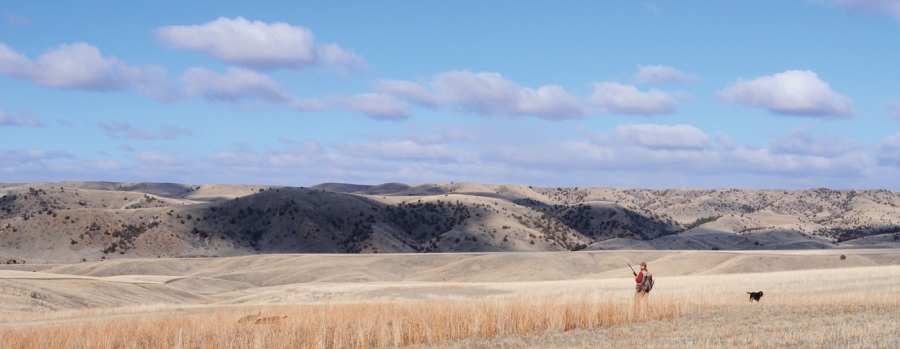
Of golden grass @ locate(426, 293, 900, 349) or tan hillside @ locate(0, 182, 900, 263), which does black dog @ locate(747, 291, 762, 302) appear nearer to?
golden grass @ locate(426, 293, 900, 349)

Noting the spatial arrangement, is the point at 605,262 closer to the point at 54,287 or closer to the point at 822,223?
the point at 54,287

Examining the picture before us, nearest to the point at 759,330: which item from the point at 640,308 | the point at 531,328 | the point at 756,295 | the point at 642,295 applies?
the point at 640,308

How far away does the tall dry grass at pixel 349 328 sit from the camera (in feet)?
61.0

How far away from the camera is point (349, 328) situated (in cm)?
2048

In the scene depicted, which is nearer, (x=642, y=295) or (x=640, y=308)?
(x=640, y=308)

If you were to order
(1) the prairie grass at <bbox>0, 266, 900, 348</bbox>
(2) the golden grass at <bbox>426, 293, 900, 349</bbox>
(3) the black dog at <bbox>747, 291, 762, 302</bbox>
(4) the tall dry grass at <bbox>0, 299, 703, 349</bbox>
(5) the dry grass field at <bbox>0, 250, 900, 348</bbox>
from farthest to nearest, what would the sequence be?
(3) the black dog at <bbox>747, 291, 762, 302</bbox>
(4) the tall dry grass at <bbox>0, 299, 703, 349</bbox>
(5) the dry grass field at <bbox>0, 250, 900, 348</bbox>
(1) the prairie grass at <bbox>0, 266, 900, 348</bbox>
(2) the golden grass at <bbox>426, 293, 900, 349</bbox>

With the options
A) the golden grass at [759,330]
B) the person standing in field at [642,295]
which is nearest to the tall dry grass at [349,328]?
the person standing in field at [642,295]

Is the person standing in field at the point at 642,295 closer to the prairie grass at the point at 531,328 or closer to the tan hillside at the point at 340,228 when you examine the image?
the prairie grass at the point at 531,328

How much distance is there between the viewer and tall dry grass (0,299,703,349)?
18.6m

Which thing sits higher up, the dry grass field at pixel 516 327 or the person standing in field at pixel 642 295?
the person standing in field at pixel 642 295

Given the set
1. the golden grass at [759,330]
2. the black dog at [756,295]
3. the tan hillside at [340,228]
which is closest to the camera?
the golden grass at [759,330]

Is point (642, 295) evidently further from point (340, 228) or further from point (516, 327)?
point (340, 228)

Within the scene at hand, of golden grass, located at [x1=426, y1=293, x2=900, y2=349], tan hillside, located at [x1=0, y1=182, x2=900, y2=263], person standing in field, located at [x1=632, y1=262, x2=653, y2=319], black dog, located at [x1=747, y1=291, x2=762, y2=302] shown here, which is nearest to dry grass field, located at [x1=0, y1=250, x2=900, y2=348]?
golden grass, located at [x1=426, y1=293, x2=900, y2=349]

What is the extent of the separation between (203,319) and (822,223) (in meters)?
149
